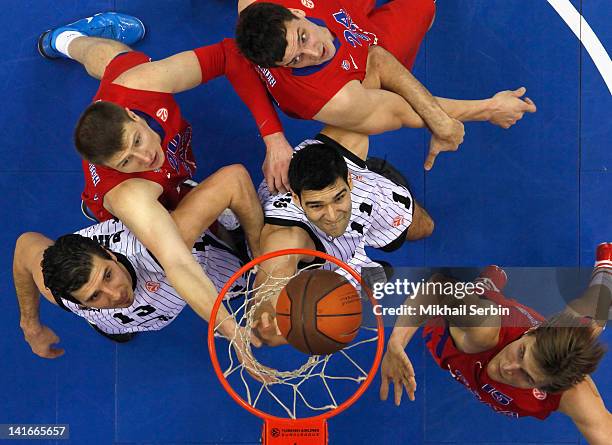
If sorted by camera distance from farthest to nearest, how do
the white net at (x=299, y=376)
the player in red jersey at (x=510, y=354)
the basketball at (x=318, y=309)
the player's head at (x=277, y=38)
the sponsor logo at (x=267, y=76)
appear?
the white net at (x=299, y=376) < the sponsor logo at (x=267, y=76) < the player in red jersey at (x=510, y=354) < the player's head at (x=277, y=38) < the basketball at (x=318, y=309)

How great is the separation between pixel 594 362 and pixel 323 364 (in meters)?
1.30

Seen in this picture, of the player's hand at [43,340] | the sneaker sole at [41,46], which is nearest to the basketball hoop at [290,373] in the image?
the player's hand at [43,340]

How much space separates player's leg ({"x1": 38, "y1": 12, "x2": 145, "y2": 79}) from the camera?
3.19 metres

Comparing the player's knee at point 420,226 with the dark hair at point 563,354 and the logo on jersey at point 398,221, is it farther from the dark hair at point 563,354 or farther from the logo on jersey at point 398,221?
the dark hair at point 563,354

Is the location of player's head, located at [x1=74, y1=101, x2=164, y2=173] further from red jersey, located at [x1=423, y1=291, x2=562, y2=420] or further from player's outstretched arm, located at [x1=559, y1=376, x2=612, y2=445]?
player's outstretched arm, located at [x1=559, y1=376, x2=612, y2=445]

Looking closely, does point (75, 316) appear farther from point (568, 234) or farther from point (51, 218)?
point (568, 234)

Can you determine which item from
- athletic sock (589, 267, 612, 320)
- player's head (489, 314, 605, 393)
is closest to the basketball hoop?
player's head (489, 314, 605, 393)

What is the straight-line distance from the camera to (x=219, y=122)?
3414 mm

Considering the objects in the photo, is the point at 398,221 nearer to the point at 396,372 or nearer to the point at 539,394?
the point at 396,372

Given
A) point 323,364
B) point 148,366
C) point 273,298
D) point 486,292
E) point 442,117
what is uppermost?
point 442,117

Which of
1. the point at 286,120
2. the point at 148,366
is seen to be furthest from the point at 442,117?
the point at 148,366

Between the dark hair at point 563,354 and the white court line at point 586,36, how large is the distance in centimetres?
149

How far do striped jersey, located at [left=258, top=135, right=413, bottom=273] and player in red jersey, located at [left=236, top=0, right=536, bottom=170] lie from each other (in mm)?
217

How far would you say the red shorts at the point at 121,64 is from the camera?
2.82 meters
